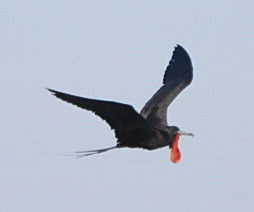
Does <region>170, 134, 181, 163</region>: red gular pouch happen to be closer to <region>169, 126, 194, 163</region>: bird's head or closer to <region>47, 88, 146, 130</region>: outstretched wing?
<region>169, 126, 194, 163</region>: bird's head

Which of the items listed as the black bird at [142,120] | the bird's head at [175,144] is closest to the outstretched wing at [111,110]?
the black bird at [142,120]

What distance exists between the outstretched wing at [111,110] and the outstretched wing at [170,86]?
1.19 meters

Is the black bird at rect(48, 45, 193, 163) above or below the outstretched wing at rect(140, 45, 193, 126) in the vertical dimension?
below

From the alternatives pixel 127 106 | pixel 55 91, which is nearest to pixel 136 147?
pixel 127 106

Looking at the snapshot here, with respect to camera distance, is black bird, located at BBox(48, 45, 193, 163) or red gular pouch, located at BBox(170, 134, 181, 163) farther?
red gular pouch, located at BBox(170, 134, 181, 163)

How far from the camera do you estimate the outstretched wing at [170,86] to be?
16689 mm

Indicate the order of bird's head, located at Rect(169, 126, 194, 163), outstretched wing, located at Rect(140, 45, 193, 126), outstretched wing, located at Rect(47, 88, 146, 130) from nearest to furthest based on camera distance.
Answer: outstretched wing, located at Rect(47, 88, 146, 130) < bird's head, located at Rect(169, 126, 194, 163) < outstretched wing, located at Rect(140, 45, 193, 126)

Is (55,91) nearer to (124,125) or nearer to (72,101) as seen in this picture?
(72,101)

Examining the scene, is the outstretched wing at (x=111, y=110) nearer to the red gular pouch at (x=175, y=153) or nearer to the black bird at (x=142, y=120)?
the black bird at (x=142, y=120)

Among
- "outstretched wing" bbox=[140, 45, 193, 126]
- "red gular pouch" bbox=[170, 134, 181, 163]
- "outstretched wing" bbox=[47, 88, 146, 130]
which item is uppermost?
"outstretched wing" bbox=[140, 45, 193, 126]

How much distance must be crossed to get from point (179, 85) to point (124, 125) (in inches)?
129

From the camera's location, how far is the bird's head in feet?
50.6

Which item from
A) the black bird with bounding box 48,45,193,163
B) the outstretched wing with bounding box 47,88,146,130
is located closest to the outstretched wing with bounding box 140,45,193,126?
the black bird with bounding box 48,45,193,163

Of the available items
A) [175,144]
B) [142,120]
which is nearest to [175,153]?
[175,144]
